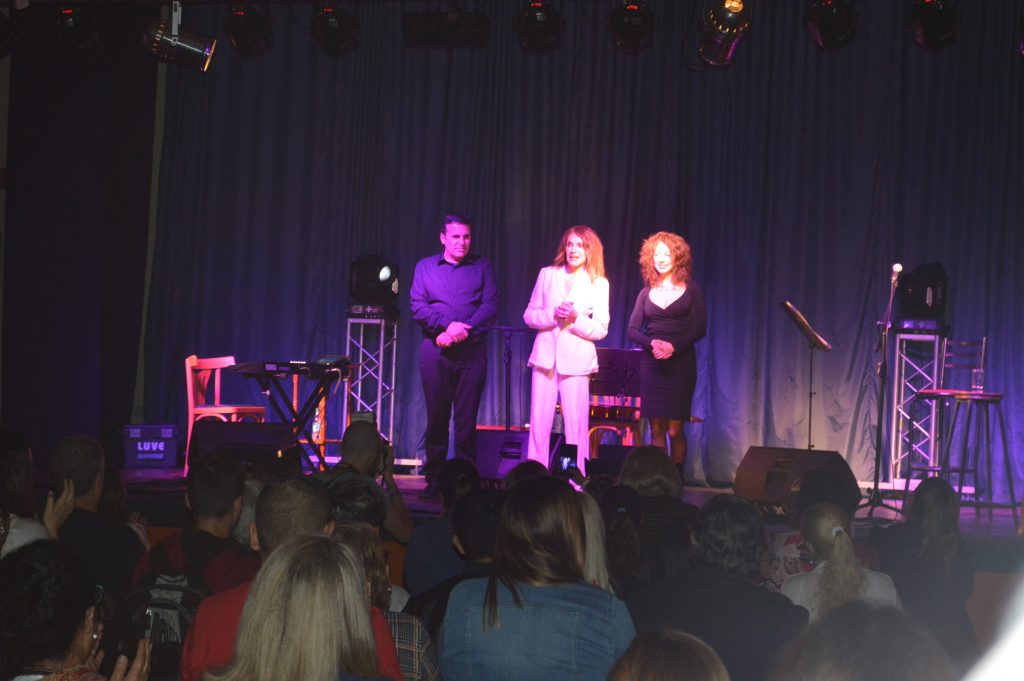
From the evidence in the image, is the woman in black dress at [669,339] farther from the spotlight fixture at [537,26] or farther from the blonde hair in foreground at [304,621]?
the blonde hair in foreground at [304,621]

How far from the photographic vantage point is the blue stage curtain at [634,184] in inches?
352

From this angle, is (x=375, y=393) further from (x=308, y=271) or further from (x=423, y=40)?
(x=423, y=40)

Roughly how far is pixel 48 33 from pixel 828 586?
8.54m

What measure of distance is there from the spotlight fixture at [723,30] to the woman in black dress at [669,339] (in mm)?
1750

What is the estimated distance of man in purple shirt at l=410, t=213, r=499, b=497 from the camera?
24.7 ft

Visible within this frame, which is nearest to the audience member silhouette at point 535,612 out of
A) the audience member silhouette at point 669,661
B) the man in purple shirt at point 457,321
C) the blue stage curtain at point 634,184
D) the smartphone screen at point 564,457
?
the audience member silhouette at point 669,661

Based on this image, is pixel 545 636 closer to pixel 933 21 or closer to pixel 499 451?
pixel 499 451

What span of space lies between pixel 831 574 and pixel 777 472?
3.89 metres

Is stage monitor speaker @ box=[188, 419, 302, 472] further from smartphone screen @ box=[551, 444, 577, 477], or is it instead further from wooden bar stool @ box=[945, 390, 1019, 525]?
wooden bar stool @ box=[945, 390, 1019, 525]

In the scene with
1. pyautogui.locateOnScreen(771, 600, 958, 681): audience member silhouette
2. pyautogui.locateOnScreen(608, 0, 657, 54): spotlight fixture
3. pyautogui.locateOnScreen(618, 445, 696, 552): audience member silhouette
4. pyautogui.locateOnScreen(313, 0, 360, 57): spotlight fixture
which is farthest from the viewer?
pyautogui.locateOnScreen(313, 0, 360, 57): spotlight fixture

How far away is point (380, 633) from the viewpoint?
2.26 meters

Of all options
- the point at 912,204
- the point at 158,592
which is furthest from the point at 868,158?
the point at 158,592

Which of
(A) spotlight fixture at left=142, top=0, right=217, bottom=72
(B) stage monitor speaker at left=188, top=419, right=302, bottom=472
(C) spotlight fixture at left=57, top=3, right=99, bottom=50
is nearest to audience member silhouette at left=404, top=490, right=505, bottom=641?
(B) stage monitor speaker at left=188, top=419, right=302, bottom=472

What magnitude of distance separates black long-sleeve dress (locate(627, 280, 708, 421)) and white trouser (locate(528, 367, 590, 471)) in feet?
1.50
